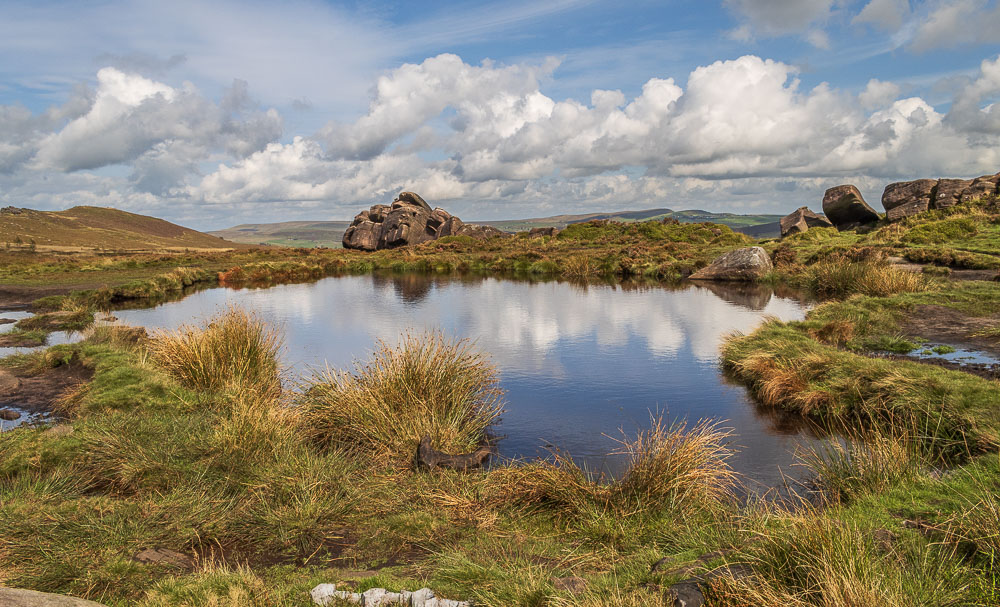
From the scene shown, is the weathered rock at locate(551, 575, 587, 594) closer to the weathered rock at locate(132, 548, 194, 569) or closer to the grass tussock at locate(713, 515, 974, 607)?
the grass tussock at locate(713, 515, 974, 607)

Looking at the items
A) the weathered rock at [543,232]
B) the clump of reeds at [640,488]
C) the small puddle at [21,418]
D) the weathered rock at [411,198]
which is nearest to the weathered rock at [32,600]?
the clump of reeds at [640,488]

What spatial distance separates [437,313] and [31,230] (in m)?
120

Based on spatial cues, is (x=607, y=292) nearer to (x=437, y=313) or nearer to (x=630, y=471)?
(x=437, y=313)

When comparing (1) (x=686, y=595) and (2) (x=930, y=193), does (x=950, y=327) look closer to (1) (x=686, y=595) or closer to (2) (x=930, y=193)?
(1) (x=686, y=595)

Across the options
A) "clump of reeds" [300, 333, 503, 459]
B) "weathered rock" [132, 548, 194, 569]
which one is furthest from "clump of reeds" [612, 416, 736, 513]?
"weathered rock" [132, 548, 194, 569]

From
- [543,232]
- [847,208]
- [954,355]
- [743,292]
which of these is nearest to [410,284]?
[743,292]

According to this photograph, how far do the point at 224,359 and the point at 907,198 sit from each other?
51.1 metres

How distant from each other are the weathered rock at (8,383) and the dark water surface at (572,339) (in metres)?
5.84

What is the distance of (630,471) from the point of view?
7297mm

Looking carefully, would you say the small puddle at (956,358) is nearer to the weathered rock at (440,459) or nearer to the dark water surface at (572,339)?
the dark water surface at (572,339)

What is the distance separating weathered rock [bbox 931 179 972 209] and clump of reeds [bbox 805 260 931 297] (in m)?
21.8

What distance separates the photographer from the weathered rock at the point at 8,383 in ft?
41.0

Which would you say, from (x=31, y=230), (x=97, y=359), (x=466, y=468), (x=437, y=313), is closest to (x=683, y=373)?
(x=466, y=468)

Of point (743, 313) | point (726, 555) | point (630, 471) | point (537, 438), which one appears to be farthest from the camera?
point (743, 313)
